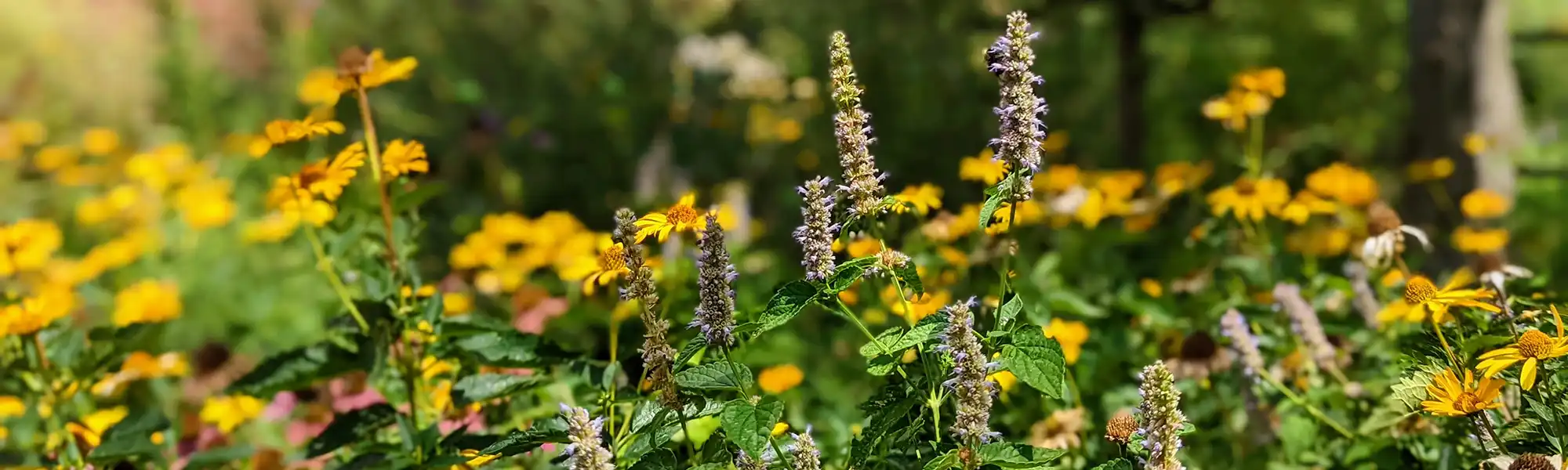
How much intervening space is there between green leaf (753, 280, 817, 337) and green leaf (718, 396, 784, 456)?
6 cm

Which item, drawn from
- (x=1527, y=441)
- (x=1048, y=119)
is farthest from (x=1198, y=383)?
(x=1048, y=119)

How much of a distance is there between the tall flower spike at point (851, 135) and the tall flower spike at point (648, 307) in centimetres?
19

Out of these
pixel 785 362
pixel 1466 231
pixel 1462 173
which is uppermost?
pixel 1462 173

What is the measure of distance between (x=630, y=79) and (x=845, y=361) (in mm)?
1811

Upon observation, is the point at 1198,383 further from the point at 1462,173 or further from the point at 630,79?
the point at 630,79

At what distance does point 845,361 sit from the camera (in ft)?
6.94

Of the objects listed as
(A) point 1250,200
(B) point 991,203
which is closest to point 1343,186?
(A) point 1250,200

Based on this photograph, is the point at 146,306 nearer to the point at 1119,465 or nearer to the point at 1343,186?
the point at 1119,465

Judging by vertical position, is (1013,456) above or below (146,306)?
below

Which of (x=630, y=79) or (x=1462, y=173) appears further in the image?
(x=630, y=79)

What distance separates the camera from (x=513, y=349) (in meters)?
1.32

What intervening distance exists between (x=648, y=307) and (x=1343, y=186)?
4.81 feet

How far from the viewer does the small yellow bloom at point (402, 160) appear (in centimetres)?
141

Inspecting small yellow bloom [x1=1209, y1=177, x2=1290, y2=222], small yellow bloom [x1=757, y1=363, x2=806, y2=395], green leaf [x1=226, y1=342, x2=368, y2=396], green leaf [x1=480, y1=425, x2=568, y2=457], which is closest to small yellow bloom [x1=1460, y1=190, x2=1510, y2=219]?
small yellow bloom [x1=1209, y1=177, x2=1290, y2=222]
